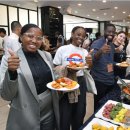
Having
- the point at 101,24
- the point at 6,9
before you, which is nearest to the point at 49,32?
the point at 6,9

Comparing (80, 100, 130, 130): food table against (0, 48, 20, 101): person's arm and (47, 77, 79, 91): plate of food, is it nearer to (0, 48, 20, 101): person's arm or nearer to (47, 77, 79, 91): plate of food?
(47, 77, 79, 91): plate of food

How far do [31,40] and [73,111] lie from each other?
91 cm

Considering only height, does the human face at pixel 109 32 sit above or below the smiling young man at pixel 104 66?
above

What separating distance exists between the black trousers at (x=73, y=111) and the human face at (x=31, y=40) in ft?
2.18

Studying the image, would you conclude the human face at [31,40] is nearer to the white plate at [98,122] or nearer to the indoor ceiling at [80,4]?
the white plate at [98,122]

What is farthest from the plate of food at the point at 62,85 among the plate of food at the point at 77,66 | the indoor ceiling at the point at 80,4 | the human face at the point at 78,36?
the indoor ceiling at the point at 80,4

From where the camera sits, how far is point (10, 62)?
3.75 feet

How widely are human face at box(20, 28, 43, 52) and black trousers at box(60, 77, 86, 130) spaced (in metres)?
0.66

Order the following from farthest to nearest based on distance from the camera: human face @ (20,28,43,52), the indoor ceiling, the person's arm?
the indoor ceiling → human face @ (20,28,43,52) → the person's arm

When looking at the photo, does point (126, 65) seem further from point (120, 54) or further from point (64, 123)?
point (64, 123)

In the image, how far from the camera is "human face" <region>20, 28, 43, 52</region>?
141 cm

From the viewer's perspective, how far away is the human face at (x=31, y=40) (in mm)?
1412

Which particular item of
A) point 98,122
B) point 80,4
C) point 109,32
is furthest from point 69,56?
point 80,4

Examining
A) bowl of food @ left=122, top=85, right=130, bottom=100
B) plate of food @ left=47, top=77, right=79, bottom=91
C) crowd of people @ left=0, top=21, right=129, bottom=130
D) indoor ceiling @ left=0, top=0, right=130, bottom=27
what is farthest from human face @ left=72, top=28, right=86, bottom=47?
indoor ceiling @ left=0, top=0, right=130, bottom=27
